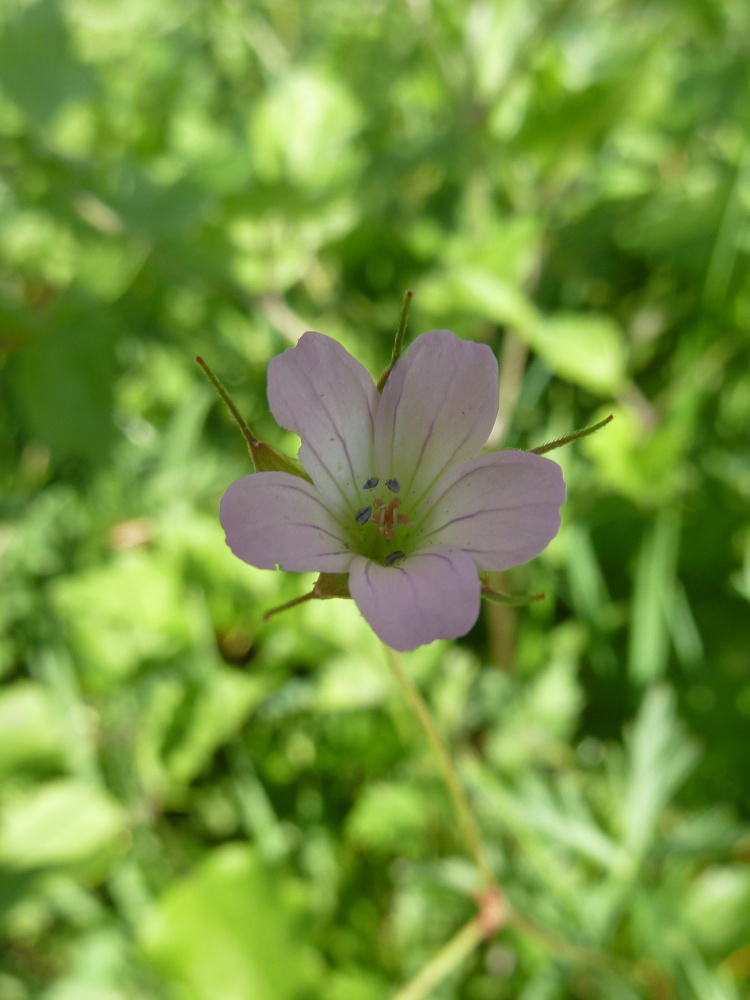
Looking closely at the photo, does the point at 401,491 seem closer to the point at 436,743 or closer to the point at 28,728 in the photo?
the point at 436,743

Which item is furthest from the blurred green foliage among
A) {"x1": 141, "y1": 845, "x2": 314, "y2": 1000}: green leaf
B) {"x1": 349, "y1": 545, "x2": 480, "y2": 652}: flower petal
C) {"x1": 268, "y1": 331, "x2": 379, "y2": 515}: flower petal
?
{"x1": 349, "y1": 545, "x2": 480, "y2": 652}: flower petal

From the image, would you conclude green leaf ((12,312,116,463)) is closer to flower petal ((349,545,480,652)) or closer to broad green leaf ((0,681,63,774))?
broad green leaf ((0,681,63,774))

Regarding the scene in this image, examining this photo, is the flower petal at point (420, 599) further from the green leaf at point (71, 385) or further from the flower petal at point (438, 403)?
the green leaf at point (71, 385)

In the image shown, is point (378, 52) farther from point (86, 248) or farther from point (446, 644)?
point (446, 644)

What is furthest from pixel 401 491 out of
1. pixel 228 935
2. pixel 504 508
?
pixel 228 935

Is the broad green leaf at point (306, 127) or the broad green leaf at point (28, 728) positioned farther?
the broad green leaf at point (306, 127)

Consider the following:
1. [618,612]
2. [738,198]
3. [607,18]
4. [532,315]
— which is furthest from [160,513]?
[607,18]

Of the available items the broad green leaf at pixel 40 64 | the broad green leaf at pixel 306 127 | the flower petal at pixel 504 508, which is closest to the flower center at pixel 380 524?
the flower petal at pixel 504 508
